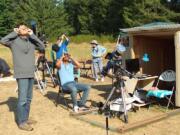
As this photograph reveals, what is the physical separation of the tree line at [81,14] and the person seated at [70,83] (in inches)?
1488

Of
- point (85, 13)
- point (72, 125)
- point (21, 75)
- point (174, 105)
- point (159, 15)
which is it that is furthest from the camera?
point (85, 13)

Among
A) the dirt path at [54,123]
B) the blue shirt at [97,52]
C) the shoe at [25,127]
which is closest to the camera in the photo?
the dirt path at [54,123]

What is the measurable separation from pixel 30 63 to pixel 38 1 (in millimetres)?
51471

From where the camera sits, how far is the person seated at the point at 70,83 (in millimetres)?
9784

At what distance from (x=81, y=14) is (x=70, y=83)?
5595 centimetres

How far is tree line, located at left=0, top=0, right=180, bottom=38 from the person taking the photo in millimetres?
49062

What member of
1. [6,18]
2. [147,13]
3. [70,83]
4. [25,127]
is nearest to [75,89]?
[70,83]

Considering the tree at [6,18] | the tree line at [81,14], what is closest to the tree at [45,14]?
the tree line at [81,14]

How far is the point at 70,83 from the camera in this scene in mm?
9867

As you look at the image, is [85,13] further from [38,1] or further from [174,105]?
[174,105]

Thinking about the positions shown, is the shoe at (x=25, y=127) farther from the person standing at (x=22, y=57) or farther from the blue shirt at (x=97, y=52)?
the blue shirt at (x=97, y=52)

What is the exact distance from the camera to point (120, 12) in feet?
190

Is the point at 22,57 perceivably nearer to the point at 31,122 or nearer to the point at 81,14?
the point at 31,122

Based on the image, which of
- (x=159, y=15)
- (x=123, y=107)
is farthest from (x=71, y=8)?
(x=123, y=107)
